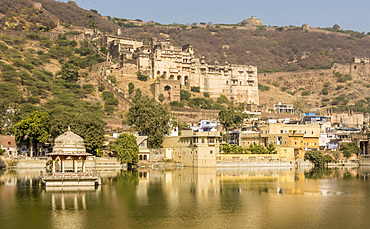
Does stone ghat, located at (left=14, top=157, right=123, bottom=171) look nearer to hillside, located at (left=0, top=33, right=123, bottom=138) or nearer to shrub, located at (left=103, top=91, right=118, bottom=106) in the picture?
hillside, located at (left=0, top=33, right=123, bottom=138)

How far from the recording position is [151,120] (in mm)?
69062

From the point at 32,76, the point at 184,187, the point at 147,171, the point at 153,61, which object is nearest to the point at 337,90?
the point at 153,61

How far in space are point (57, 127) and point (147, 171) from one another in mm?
12526

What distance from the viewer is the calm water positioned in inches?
1196

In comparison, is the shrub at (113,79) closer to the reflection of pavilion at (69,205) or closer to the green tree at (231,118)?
the green tree at (231,118)

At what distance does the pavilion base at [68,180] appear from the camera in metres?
43.1

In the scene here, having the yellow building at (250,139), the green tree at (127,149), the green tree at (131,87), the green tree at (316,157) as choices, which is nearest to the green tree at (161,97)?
the green tree at (131,87)

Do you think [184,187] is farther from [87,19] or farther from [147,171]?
[87,19]

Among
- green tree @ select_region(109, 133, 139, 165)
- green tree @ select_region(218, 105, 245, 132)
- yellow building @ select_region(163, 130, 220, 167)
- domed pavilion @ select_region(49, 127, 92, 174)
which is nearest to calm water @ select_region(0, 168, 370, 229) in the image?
domed pavilion @ select_region(49, 127, 92, 174)

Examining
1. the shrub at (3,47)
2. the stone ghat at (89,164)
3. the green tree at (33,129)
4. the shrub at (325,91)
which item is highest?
the shrub at (3,47)

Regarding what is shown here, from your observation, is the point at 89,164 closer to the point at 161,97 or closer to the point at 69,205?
the point at 69,205

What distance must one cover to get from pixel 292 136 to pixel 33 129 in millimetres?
34345

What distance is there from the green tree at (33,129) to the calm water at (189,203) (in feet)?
36.4

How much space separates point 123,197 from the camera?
3881 cm
